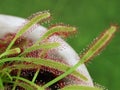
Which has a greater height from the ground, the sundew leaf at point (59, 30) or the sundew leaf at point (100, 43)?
the sundew leaf at point (59, 30)

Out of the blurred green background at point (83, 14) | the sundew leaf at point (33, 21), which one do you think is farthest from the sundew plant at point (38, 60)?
the blurred green background at point (83, 14)

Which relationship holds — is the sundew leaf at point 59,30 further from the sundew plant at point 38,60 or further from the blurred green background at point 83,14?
the blurred green background at point 83,14

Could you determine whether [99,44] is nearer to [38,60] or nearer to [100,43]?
[100,43]

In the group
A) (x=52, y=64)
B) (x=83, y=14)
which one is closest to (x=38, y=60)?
(x=52, y=64)

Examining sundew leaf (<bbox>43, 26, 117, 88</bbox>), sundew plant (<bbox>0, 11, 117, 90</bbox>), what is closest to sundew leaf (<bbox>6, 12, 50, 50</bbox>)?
sundew plant (<bbox>0, 11, 117, 90</bbox>)

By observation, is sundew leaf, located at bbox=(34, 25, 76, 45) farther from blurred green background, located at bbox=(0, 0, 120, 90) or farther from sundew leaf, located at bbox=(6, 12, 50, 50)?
blurred green background, located at bbox=(0, 0, 120, 90)

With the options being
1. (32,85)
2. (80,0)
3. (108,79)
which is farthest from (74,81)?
(80,0)
